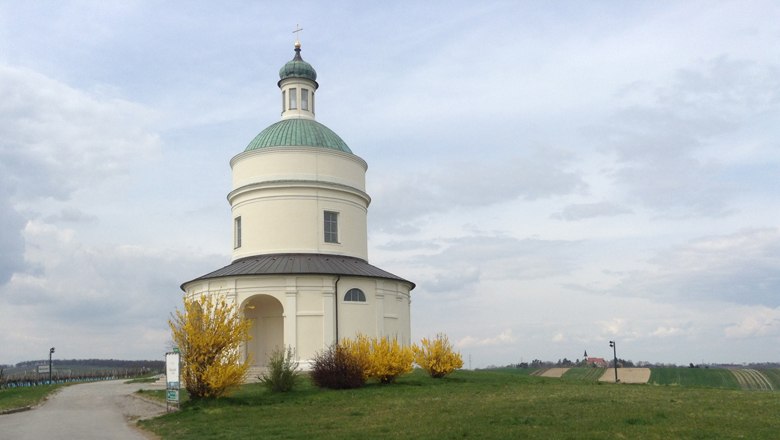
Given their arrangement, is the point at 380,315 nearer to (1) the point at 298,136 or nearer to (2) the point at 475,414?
(1) the point at 298,136

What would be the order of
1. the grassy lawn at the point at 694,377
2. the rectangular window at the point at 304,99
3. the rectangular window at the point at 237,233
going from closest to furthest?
the grassy lawn at the point at 694,377 < the rectangular window at the point at 237,233 < the rectangular window at the point at 304,99

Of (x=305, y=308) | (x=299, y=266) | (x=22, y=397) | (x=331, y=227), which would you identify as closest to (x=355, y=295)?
(x=305, y=308)

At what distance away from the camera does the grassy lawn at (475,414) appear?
1319cm

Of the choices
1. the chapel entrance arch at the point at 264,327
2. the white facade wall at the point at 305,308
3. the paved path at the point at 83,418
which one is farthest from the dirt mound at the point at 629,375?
the paved path at the point at 83,418

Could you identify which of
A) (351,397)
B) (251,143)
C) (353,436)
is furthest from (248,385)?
(251,143)

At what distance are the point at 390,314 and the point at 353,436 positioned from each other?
20460 millimetres

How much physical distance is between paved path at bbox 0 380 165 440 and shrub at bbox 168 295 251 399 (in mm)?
1329

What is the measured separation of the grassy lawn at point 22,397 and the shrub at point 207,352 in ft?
18.7

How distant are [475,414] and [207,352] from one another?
28.8 ft

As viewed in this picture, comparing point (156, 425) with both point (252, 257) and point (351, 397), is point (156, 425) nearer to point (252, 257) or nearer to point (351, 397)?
point (351, 397)

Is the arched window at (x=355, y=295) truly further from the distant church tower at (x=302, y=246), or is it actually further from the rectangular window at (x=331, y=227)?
the rectangular window at (x=331, y=227)

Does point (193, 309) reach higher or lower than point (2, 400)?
higher

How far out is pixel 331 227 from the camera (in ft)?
118

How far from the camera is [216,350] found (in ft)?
69.2
